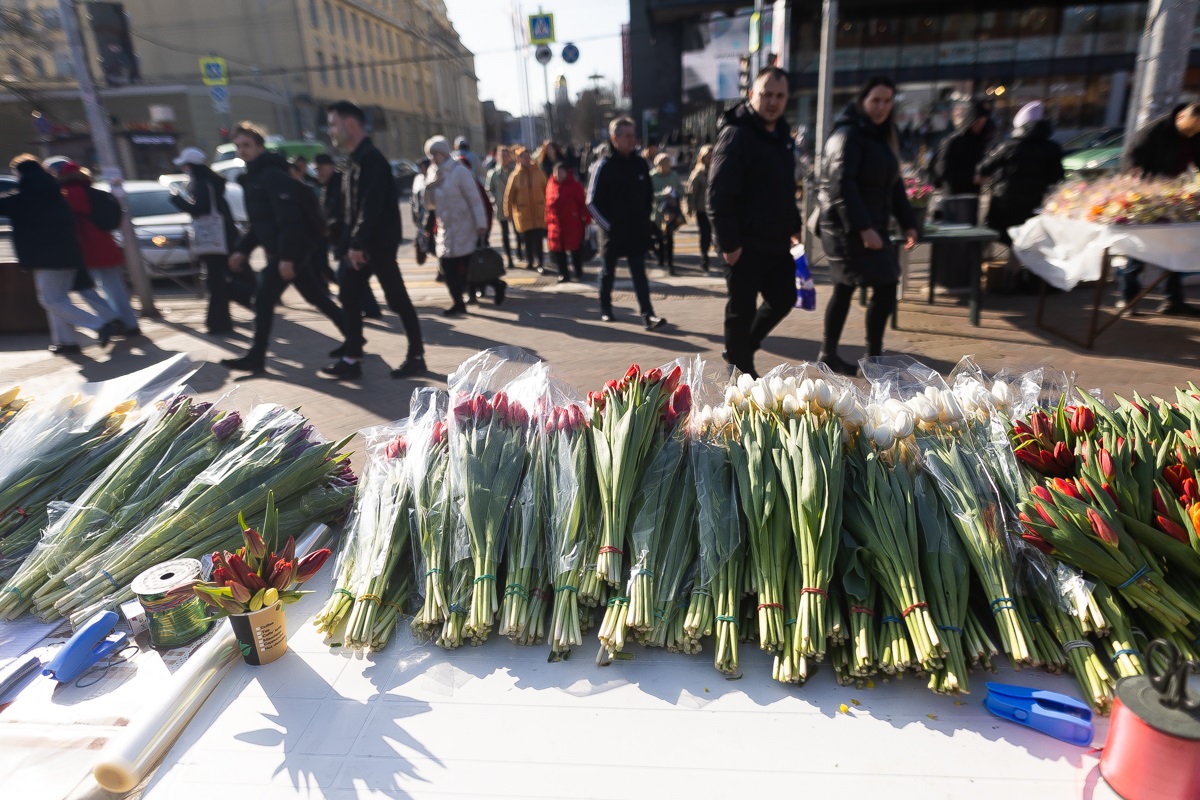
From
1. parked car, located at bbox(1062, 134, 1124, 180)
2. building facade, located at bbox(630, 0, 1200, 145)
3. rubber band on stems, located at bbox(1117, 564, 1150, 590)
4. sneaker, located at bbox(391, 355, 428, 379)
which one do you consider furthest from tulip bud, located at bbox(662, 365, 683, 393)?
building facade, located at bbox(630, 0, 1200, 145)

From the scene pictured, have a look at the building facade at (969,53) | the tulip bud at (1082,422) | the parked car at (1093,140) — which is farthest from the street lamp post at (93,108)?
the building facade at (969,53)

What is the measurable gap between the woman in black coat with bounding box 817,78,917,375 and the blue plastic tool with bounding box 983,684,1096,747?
140 inches

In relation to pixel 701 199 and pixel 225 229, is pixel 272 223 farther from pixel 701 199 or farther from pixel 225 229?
pixel 701 199

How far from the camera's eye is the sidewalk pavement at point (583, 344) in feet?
18.1

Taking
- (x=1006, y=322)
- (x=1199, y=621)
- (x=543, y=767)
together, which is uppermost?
(x=1199, y=621)

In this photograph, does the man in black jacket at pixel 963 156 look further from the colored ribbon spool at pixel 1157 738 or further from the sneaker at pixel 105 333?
the sneaker at pixel 105 333

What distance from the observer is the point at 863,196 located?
5020 mm

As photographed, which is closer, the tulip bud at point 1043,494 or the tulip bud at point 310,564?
the tulip bud at point 1043,494

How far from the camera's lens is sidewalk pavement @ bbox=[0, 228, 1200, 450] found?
18.1ft

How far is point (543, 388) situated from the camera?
269 centimetres

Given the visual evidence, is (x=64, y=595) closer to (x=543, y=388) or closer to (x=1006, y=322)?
(x=543, y=388)

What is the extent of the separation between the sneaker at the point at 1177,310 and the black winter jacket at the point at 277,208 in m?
7.67

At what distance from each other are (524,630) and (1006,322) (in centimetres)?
644

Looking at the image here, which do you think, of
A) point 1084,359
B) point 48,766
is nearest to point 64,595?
point 48,766
